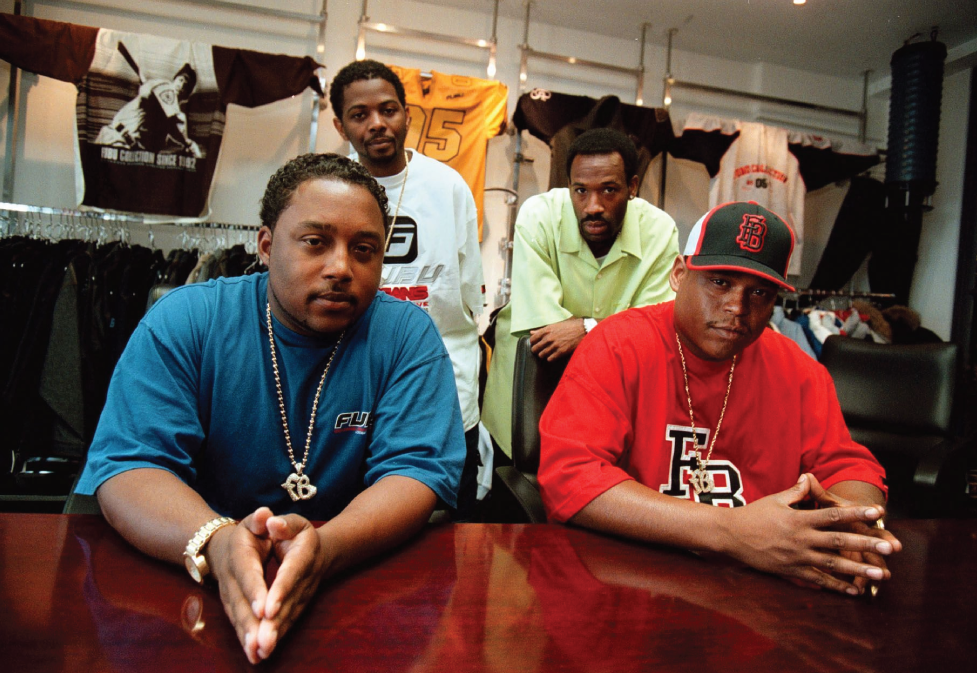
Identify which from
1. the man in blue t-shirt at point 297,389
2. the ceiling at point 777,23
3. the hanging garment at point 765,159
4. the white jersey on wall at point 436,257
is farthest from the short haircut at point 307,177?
the hanging garment at point 765,159

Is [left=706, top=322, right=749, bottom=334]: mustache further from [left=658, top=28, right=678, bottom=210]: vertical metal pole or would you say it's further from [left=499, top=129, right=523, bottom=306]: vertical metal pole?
[left=658, top=28, right=678, bottom=210]: vertical metal pole

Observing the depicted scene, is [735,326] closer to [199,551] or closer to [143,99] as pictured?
[199,551]

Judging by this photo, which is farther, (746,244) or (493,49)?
(493,49)

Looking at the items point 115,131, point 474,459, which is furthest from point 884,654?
point 115,131

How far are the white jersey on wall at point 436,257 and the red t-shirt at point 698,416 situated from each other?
86cm

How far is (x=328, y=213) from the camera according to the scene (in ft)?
3.92

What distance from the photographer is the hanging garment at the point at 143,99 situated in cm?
311

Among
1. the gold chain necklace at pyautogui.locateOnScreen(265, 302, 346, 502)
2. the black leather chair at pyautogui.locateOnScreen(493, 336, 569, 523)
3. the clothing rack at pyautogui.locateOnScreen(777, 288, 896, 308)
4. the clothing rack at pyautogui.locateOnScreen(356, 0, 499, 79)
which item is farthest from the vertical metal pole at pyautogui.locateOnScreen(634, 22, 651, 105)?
the gold chain necklace at pyautogui.locateOnScreen(265, 302, 346, 502)

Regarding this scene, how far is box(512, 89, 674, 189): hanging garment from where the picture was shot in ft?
12.9

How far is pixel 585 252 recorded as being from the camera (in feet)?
7.73

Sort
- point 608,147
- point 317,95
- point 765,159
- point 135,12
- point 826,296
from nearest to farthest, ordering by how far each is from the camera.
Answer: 1. point 608,147
2. point 135,12
3. point 317,95
4. point 765,159
5. point 826,296

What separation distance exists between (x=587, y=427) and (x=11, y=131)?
13.3ft

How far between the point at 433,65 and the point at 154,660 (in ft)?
13.8

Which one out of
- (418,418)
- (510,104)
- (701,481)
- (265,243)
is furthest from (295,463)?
(510,104)
